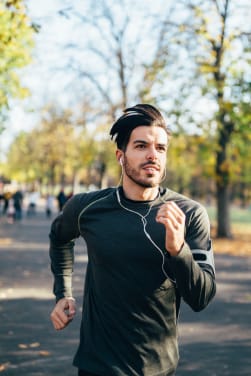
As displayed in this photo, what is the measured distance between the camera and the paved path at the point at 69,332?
5.50 meters

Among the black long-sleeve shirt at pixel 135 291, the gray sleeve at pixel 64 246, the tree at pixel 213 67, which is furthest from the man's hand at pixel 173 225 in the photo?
the tree at pixel 213 67

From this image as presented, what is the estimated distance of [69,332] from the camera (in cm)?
687

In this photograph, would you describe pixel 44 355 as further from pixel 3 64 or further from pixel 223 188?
pixel 223 188

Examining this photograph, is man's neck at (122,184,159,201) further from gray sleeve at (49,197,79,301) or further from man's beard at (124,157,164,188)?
gray sleeve at (49,197,79,301)

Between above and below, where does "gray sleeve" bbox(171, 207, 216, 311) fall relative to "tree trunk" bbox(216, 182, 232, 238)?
above

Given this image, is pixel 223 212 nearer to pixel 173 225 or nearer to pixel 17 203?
pixel 17 203

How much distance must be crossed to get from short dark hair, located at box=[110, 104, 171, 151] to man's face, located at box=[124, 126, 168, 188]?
0.08 ft

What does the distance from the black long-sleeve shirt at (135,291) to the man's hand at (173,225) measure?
9.2 inches

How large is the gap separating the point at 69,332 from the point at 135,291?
472cm

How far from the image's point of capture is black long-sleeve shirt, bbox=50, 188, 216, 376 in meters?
2.38

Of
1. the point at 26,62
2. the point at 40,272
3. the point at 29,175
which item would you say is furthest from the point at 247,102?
the point at 29,175

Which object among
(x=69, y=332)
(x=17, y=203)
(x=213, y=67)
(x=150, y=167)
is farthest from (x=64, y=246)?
(x=17, y=203)

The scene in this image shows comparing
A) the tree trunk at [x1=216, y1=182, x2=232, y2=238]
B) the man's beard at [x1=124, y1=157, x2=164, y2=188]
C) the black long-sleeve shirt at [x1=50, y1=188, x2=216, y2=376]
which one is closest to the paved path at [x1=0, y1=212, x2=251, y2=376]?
the black long-sleeve shirt at [x1=50, y1=188, x2=216, y2=376]

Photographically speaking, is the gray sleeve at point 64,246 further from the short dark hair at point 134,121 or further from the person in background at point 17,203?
the person in background at point 17,203
